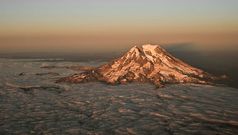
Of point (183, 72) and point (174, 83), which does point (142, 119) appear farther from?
point (183, 72)

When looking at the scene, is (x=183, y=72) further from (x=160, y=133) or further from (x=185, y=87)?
(x=160, y=133)

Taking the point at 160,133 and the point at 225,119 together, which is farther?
the point at 225,119

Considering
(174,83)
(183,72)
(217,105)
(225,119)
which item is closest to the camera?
(225,119)

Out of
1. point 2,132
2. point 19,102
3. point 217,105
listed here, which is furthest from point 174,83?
point 2,132

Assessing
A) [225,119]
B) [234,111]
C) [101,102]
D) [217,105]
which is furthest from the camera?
[101,102]

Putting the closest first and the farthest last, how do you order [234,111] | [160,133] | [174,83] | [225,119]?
[160,133], [225,119], [234,111], [174,83]

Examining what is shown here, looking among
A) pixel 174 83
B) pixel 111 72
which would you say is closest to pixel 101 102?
pixel 174 83
